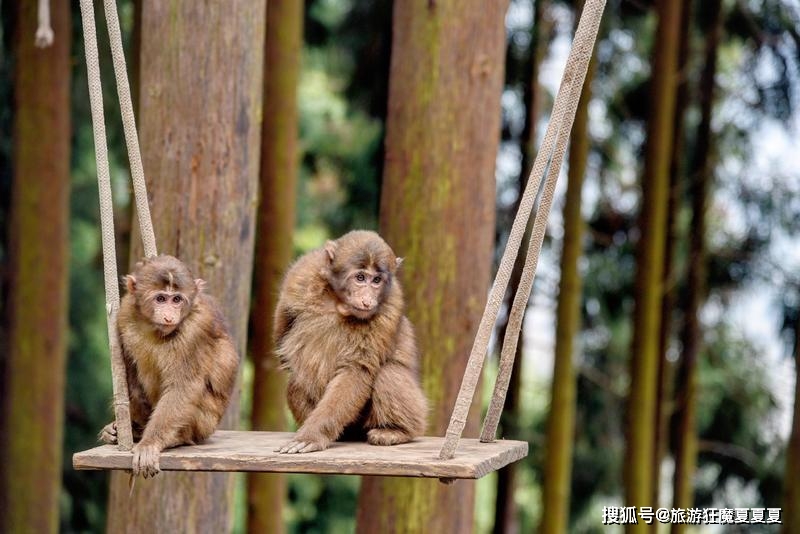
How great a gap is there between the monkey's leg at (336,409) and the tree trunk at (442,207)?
1.80 metres

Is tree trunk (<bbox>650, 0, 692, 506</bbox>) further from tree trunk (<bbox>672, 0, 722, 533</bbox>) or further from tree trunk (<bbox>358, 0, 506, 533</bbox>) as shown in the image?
tree trunk (<bbox>358, 0, 506, 533</bbox>)

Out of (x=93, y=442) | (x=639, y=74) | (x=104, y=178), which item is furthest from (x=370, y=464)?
(x=93, y=442)

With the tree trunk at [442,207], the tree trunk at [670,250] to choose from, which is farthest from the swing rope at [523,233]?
the tree trunk at [670,250]

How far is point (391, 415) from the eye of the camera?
4.84 meters

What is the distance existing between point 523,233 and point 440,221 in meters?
2.19

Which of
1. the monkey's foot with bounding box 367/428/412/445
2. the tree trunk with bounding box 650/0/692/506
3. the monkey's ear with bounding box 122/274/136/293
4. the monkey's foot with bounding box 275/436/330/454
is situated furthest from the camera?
the tree trunk with bounding box 650/0/692/506

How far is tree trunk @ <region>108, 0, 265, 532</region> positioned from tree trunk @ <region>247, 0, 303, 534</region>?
2.63 meters

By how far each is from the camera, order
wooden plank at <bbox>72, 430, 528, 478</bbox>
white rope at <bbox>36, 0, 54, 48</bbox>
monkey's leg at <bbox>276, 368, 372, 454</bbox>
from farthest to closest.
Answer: white rope at <bbox>36, 0, 54, 48</bbox>
monkey's leg at <bbox>276, 368, 372, 454</bbox>
wooden plank at <bbox>72, 430, 528, 478</bbox>

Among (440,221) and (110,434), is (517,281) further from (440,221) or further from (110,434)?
(110,434)

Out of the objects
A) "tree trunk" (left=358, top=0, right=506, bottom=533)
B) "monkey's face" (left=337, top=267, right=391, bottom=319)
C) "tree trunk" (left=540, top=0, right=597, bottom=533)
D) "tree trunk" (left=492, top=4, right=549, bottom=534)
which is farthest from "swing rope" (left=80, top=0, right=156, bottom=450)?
"tree trunk" (left=492, top=4, right=549, bottom=534)

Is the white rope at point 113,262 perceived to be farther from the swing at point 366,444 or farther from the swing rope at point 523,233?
the swing rope at point 523,233

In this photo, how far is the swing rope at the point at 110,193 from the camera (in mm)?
4422

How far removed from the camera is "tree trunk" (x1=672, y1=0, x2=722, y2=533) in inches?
432

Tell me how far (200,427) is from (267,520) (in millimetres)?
4448
